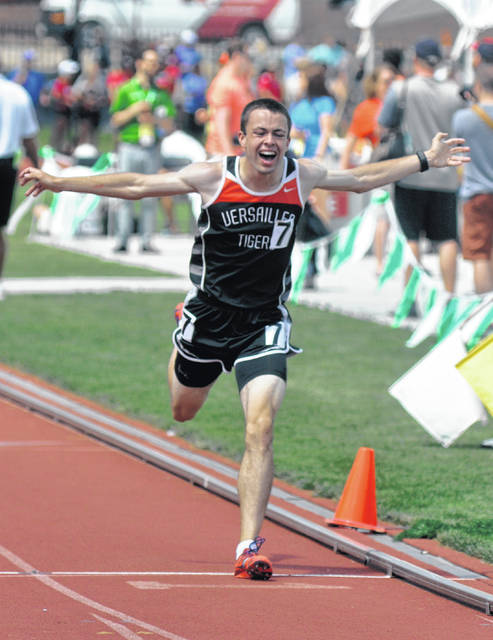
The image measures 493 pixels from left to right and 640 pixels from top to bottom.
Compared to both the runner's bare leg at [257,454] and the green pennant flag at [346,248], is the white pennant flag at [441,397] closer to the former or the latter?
the runner's bare leg at [257,454]

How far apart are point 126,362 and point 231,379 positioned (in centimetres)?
87

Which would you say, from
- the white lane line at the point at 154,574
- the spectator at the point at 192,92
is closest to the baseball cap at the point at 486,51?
the white lane line at the point at 154,574

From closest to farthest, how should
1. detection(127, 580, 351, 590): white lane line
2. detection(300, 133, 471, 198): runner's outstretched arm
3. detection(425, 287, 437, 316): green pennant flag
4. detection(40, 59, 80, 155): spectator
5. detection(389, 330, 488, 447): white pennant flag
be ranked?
detection(127, 580, 351, 590): white lane line, detection(300, 133, 471, 198): runner's outstretched arm, detection(389, 330, 488, 447): white pennant flag, detection(425, 287, 437, 316): green pennant flag, detection(40, 59, 80, 155): spectator

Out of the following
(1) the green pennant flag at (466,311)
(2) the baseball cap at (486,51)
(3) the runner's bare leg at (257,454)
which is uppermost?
(2) the baseball cap at (486,51)

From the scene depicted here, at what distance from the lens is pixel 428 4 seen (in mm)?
21125

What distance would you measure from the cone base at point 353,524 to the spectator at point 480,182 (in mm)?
5326

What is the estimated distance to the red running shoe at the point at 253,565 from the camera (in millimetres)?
6367

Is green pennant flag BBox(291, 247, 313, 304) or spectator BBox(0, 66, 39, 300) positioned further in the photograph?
green pennant flag BBox(291, 247, 313, 304)

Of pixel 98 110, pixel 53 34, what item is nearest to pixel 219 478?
pixel 98 110

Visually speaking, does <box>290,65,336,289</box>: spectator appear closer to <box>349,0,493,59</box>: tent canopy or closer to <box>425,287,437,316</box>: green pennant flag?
<box>349,0,493,59</box>: tent canopy

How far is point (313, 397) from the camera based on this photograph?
36.0ft

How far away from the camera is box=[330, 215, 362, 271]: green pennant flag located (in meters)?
13.3

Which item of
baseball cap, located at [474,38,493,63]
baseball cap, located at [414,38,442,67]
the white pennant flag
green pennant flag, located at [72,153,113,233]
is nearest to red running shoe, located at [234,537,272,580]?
the white pennant flag

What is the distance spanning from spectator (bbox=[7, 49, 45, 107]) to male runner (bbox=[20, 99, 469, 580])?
22874 mm
